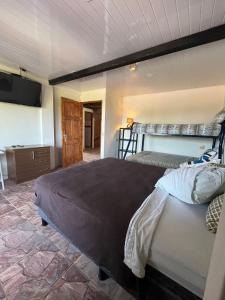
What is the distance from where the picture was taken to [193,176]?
119 cm

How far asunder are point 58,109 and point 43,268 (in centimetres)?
396

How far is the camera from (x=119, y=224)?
1.05m

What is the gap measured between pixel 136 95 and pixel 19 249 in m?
4.86

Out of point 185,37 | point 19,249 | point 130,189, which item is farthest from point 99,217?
point 185,37

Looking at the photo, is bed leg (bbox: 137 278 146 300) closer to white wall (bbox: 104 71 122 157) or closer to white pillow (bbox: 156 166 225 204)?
white pillow (bbox: 156 166 225 204)

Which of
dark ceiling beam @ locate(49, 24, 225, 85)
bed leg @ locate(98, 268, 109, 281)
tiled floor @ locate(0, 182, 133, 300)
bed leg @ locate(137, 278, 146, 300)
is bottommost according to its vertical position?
tiled floor @ locate(0, 182, 133, 300)

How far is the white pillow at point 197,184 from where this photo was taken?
1073mm

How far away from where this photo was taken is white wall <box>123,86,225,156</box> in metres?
3.90

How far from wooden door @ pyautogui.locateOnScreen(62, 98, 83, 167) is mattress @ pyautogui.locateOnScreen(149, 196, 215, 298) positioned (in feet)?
13.0

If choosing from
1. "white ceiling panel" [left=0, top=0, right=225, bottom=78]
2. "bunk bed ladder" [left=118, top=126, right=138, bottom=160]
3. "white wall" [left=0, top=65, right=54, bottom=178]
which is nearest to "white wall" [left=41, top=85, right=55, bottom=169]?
"white wall" [left=0, top=65, right=54, bottom=178]

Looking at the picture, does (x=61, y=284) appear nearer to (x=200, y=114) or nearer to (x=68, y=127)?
(x=68, y=127)

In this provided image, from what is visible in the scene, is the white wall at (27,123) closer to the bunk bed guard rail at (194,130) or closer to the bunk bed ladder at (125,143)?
the bunk bed ladder at (125,143)

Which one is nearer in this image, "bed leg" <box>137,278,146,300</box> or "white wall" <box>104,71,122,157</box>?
"bed leg" <box>137,278,146,300</box>

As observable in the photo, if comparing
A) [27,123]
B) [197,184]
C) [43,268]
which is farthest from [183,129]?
[27,123]
